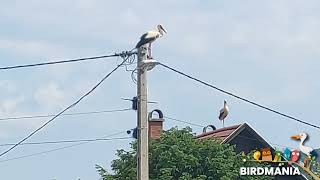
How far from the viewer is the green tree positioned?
31.6 m

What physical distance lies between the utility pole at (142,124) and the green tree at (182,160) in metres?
12.3

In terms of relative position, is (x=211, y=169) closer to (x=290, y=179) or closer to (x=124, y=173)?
(x=124, y=173)

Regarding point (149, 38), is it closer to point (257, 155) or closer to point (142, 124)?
point (142, 124)

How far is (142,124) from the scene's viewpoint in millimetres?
18547

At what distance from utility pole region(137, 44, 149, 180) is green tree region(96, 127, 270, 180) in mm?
12348

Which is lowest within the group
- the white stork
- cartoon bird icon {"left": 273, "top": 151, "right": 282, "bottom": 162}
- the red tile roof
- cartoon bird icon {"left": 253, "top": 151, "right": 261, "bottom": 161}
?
the white stork

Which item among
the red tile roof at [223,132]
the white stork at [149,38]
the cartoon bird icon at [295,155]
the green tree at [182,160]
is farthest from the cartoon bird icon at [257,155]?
the white stork at [149,38]

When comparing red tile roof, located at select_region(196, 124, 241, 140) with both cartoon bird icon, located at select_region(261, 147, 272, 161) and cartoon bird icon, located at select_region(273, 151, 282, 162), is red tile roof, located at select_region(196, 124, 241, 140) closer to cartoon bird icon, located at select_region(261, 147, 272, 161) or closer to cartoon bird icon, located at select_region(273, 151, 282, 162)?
cartoon bird icon, located at select_region(261, 147, 272, 161)

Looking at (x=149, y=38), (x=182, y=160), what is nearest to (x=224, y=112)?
(x=182, y=160)

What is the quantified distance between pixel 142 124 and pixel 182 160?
43.9 ft

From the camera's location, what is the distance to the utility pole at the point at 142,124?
60.8ft

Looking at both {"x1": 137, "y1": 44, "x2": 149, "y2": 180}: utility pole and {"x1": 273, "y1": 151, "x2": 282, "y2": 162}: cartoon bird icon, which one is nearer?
{"x1": 137, "y1": 44, "x2": 149, "y2": 180}: utility pole

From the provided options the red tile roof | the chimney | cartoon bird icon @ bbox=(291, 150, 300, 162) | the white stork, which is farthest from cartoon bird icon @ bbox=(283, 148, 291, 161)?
the white stork

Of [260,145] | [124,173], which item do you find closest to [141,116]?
[124,173]
